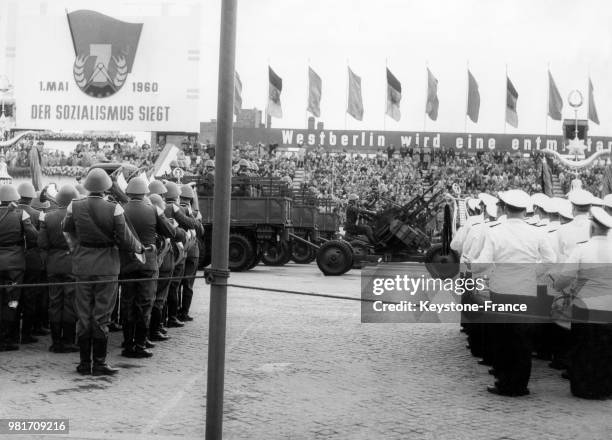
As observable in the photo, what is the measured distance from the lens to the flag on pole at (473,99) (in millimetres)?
44188

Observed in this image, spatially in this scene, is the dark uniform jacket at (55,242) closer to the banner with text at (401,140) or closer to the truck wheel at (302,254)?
the truck wheel at (302,254)

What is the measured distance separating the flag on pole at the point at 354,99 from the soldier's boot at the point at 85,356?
123 ft

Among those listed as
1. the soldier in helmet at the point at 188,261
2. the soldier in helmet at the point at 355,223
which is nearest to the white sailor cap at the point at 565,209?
the soldier in helmet at the point at 188,261

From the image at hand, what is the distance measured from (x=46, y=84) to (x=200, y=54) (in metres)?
3.63

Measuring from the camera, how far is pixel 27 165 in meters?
29.8

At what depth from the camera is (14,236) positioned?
29.9 ft

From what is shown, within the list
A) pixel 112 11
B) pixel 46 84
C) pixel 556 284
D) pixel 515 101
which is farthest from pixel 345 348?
pixel 515 101

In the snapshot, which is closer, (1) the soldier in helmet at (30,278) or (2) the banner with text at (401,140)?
(1) the soldier in helmet at (30,278)

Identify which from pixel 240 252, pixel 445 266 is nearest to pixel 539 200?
pixel 445 266

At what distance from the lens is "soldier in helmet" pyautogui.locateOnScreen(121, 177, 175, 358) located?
28.3 ft

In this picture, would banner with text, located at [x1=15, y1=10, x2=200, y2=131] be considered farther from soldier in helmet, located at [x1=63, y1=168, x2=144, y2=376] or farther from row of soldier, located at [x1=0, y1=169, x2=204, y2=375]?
soldier in helmet, located at [x1=63, y1=168, x2=144, y2=376]

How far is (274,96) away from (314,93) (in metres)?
2.81

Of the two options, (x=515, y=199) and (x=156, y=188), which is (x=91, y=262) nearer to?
(x=156, y=188)

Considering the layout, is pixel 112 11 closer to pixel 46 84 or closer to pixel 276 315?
pixel 46 84
